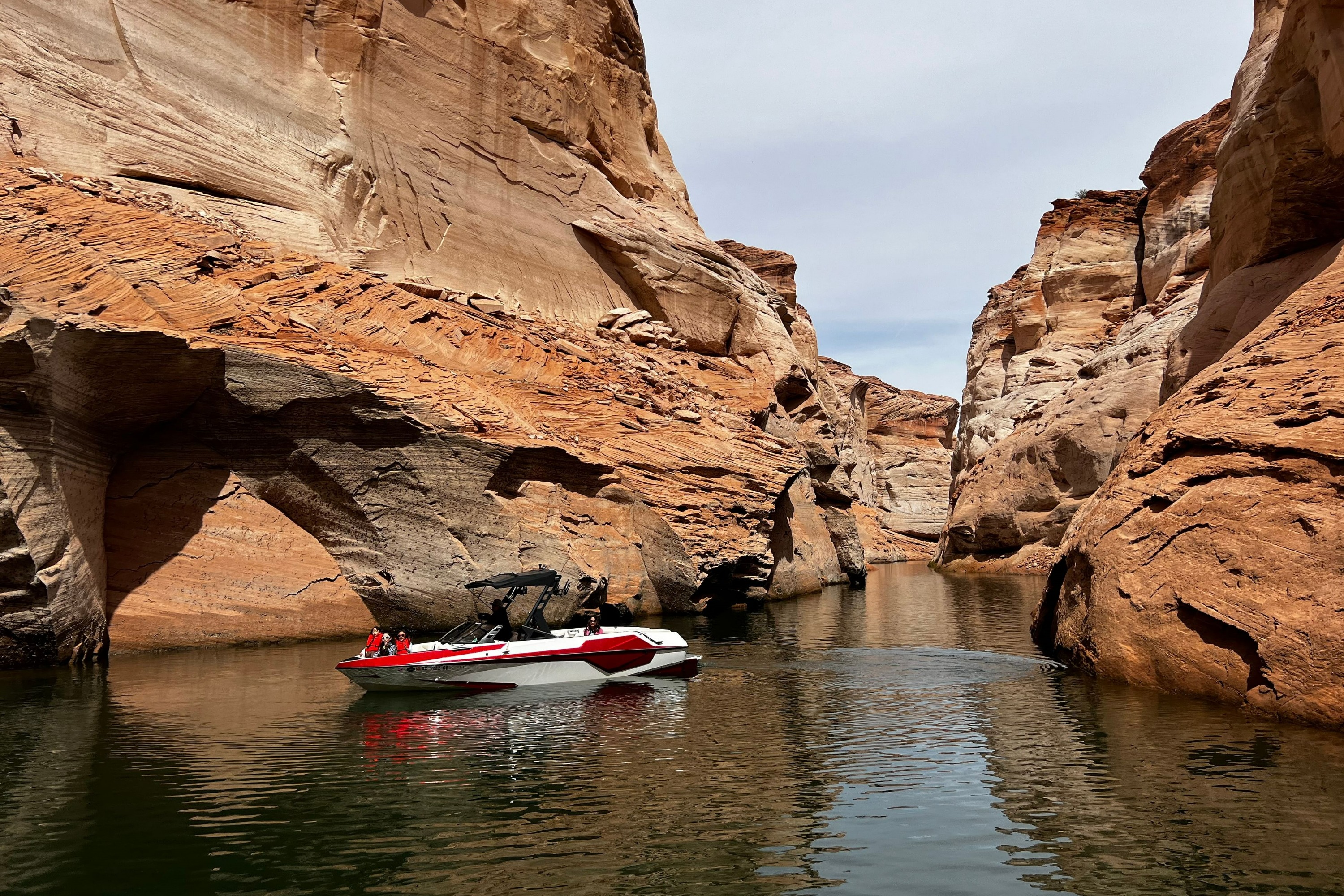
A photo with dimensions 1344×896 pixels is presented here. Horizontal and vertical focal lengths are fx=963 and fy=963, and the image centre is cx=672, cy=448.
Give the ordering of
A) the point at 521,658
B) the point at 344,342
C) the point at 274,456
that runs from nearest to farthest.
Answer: the point at 521,658 < the point at 274,456 < the point at 344,342

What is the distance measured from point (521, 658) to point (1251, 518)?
11.6 metres

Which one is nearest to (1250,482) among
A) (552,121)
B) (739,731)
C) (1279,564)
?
(1279,564)

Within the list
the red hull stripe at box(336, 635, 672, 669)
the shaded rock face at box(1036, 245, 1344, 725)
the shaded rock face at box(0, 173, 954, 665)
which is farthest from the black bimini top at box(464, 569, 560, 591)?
the shaded rock face at box(1036, 245, 1344, 725)

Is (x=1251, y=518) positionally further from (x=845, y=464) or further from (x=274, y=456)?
(x=845, y=464)

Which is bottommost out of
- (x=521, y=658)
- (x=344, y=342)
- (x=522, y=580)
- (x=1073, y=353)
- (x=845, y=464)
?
(x=521, y=658)

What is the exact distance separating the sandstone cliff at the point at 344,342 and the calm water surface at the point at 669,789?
5.52 metres

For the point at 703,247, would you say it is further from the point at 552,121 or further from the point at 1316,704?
the point at 1316,704

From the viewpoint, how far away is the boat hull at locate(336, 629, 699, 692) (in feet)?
54.0

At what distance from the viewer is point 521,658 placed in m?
17.1

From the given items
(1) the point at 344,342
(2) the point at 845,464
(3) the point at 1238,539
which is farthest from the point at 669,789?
(2) the point at 845,464

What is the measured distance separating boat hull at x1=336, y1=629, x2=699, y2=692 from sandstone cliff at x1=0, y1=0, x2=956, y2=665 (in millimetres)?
7173

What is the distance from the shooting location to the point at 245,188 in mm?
29500

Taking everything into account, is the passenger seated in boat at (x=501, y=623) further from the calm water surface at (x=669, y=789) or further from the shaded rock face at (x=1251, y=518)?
the shaded rock face at (x=1251, y=518)

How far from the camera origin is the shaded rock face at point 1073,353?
45.9m
